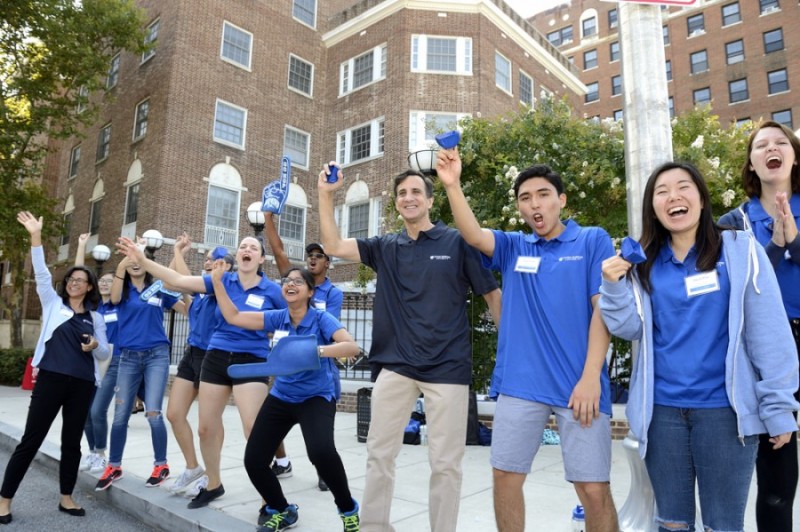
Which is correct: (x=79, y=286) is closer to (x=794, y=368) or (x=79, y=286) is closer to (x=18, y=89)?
(x=794, y=368)

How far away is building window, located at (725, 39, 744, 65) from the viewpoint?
36.9 meters

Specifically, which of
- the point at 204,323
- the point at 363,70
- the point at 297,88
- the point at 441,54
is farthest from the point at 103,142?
the point at 204,323

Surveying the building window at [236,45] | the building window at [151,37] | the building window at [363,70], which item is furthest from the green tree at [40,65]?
the building window at [363,70]

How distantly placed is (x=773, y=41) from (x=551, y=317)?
4314 cm

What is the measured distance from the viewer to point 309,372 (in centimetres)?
388

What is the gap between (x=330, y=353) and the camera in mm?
3744

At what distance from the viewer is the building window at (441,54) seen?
2089 cm

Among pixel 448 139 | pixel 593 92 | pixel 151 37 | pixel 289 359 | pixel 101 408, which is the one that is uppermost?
pixel 593 92

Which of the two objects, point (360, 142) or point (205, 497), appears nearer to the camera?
point (205, 497)

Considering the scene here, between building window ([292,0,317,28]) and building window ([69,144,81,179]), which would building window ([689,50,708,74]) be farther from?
building window ([69,144,81,179])

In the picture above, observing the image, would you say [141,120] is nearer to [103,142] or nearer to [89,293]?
[103,142]

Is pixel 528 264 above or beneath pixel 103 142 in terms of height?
beneath

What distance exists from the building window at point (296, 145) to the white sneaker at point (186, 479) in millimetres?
18732

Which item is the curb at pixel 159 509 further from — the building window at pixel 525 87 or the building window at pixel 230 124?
the building window at pixel 525 87
